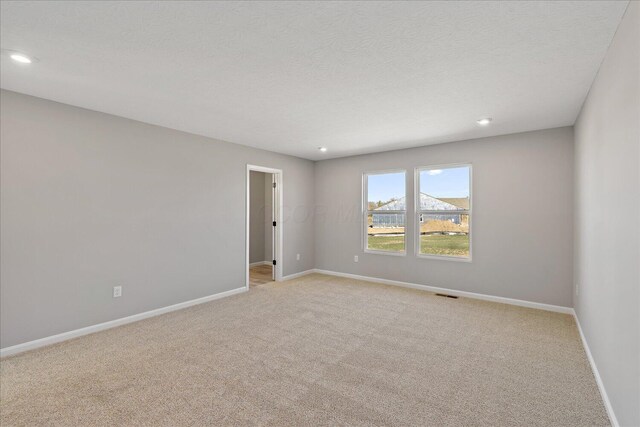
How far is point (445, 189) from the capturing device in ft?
16.2

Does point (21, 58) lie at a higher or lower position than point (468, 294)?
higher

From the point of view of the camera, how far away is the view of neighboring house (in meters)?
4.77

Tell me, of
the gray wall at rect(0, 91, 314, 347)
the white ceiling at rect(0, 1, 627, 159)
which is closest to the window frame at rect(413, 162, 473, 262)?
the white ceiling at rect(0, 1, 627, 159)

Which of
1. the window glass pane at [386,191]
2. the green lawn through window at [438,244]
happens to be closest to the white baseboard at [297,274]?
the green lawn through window at [438,244]

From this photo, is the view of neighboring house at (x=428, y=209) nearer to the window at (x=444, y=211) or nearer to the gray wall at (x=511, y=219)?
the window at (x=444, y=211)

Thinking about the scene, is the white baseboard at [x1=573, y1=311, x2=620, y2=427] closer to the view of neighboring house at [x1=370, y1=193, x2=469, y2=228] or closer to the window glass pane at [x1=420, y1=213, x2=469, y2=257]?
the window glass pane at [x1=420, y1=213, x2=469, y2=257]

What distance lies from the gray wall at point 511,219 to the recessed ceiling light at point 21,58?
15.6 ft

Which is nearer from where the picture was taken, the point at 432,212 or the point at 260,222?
the point at 432,212

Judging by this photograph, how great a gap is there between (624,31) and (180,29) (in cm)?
258

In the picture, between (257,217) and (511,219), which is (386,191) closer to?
(511,219)

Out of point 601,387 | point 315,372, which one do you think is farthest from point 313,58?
point 601,387

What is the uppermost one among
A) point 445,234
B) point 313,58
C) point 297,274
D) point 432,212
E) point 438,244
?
point 313,58

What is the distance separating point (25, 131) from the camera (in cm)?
285

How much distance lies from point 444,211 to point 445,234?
1.26 feet
